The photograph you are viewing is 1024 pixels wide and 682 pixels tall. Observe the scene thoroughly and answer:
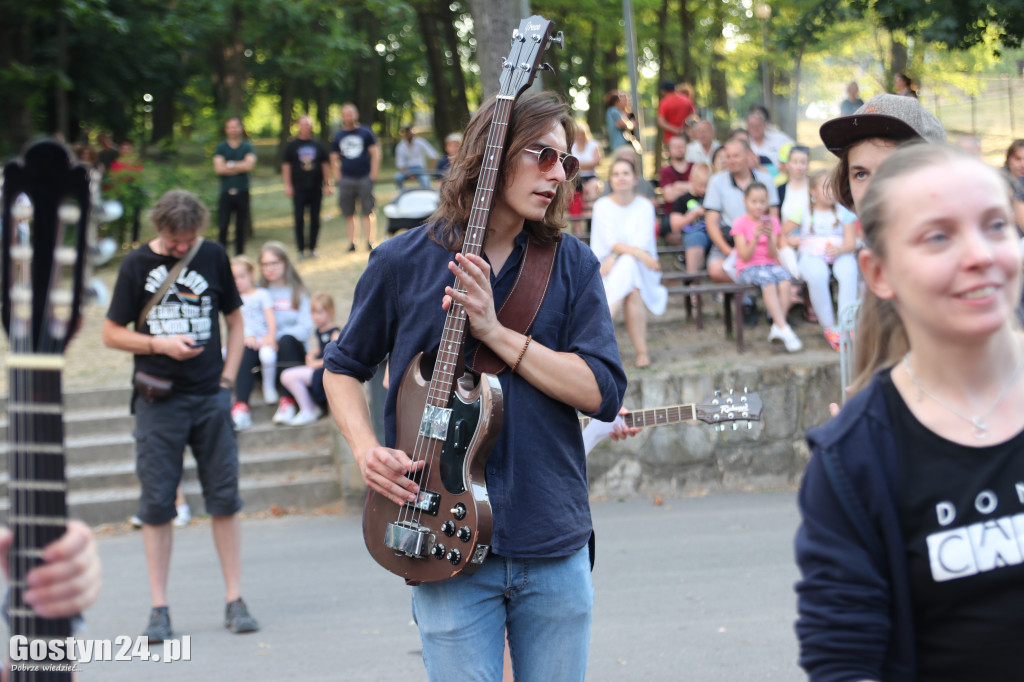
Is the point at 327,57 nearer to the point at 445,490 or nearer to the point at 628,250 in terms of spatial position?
the point at 628,250

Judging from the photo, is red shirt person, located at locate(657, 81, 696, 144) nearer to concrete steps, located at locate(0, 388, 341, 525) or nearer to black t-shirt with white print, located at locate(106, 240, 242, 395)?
concrete steps, located at locate(0, 388, 341, 525)

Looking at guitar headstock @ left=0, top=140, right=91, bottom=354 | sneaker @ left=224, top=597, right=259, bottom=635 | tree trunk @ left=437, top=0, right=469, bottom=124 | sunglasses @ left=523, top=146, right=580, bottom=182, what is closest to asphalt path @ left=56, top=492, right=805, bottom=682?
sneaker @ left=224, top=597, right=259, bottom=635

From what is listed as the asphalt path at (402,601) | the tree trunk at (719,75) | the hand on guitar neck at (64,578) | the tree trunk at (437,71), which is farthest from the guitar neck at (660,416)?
the tree trunk at (719,75)

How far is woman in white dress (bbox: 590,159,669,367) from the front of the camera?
9.40 m

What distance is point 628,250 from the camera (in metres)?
9.47

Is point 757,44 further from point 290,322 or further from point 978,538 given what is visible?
point 978,538

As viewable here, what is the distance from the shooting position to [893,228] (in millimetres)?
1687

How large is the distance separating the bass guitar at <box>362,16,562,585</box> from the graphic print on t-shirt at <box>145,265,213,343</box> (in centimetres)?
323

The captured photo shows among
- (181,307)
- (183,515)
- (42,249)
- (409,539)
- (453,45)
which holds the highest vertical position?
(453,45)

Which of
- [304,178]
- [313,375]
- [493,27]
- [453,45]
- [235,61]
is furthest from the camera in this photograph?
[453,45]

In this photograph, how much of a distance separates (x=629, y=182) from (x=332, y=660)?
550 centimetres

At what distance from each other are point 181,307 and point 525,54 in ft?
10.8

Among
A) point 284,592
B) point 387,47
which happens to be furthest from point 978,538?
point 387,47

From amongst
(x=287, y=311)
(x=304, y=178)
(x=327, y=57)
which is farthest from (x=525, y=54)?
(x=327, y=57)
